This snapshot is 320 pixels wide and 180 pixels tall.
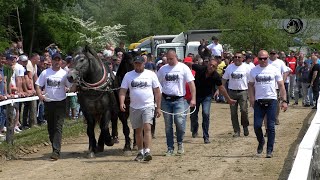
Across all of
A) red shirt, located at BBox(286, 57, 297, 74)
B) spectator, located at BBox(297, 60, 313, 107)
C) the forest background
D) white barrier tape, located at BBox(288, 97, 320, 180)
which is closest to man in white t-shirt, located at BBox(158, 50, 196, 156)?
white barrier tape, located at BBox(288, 97, 320, 180)

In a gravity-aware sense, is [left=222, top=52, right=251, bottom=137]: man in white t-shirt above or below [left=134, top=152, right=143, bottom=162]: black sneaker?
above

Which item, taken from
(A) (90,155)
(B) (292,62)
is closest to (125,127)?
(A) (90,155)

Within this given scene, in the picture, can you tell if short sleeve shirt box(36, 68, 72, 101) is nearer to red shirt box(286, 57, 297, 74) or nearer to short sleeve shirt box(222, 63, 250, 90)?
short sleeve shirt box(222, 63, 250, 90)

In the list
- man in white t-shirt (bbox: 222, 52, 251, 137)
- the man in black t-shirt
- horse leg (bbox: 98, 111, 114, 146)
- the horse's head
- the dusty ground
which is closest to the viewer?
the dusty ground

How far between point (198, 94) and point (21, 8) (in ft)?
108

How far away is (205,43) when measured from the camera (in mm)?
29578

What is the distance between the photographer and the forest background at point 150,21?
33781mm

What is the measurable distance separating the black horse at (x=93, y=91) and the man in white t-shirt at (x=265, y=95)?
9.49 ft

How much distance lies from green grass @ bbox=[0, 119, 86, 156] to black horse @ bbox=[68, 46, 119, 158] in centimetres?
164

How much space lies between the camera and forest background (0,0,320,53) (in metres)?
33.8

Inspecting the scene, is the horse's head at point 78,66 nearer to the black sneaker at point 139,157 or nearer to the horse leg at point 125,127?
the horse leg at point 125,127

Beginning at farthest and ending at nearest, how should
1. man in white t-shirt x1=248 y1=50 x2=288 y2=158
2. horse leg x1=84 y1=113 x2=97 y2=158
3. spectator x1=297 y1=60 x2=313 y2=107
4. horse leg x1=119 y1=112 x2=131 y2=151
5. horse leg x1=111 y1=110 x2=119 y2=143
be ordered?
1. spectator x1=297 y1=60 x2=313 y2=107
2. horse leg x1=111 y1=110 x2=119 y2=143
3. horse leg x1=119 y1=112 x2=131 y2=151
4. horse leg x1=84 y1=113 x2=97 y2=158
5. man in white t-shirt x1=248 y1=50 x2=288 y2=158

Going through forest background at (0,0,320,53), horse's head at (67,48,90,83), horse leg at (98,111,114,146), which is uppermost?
forest background at (0,0,320,53)

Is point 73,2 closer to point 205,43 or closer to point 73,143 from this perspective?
point 205,43
